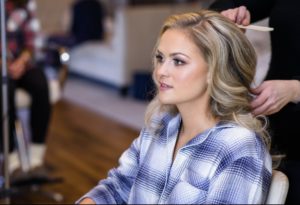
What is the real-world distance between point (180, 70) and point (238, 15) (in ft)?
0.89

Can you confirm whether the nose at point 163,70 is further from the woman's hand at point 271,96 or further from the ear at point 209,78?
the woman's hand at point 271,96

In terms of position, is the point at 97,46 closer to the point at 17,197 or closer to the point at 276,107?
the point at 17,197

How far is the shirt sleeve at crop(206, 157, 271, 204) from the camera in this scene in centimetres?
107

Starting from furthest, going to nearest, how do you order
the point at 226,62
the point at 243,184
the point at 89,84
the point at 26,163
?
the point at 89,84 < the point at 26,163 < the point at 226,62 < the point at 243,184

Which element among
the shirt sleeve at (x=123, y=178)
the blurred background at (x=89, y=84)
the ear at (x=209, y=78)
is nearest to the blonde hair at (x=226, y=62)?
the ear at (x=209, y=78)

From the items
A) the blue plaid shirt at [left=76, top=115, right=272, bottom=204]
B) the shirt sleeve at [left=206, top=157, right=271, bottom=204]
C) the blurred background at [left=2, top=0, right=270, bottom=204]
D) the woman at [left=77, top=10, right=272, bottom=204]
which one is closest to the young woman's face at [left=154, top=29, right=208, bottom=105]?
the woman at [left=77, top=10, right=272, bottom=204]

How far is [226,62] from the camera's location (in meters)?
1.19

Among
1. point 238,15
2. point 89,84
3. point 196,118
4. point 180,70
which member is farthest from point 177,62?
point 89,84

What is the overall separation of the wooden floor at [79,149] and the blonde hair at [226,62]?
5.56ft

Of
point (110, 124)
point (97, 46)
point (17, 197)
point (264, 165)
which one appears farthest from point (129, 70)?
point (264, 165)

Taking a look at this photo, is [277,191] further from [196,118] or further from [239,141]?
[196,118]

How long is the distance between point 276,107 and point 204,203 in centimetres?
32

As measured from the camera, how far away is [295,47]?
4.64 feet

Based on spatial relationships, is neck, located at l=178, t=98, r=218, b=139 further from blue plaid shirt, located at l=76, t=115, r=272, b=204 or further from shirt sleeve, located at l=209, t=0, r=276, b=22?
shirt sleeve, located at l=209, t=0, r=276, b=22
